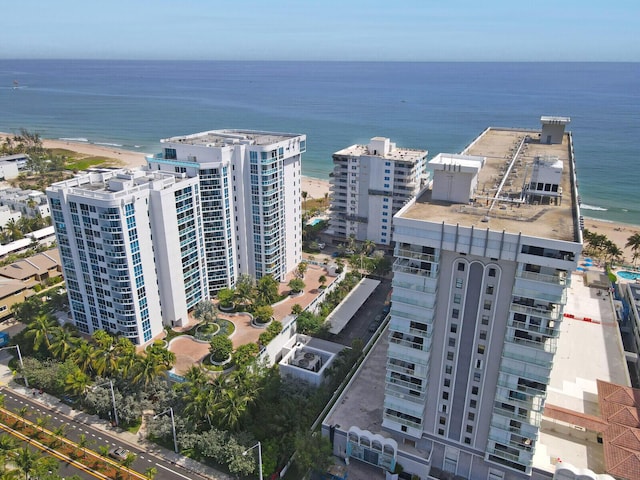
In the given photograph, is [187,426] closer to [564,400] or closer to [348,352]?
[348,352]

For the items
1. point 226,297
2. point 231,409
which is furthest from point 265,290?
point 231,409

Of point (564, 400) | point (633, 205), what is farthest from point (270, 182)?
point (633, 205)

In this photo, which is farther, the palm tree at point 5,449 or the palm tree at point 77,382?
the palm tree at point 77,382

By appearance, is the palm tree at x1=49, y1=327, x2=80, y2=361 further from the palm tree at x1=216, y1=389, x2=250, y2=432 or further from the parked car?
the palm tree at x1=216, y1=389, x2=250, y2=432

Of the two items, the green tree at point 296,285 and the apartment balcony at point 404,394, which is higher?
the apartment balcony at point 404,394

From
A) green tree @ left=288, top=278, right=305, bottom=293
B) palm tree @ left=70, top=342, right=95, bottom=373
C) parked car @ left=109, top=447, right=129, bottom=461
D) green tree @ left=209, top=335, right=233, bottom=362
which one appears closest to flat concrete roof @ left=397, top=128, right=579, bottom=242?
green tree @ left=209, top=335, right=233, bottom=362

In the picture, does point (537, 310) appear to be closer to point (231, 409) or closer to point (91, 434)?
point (231, 409)

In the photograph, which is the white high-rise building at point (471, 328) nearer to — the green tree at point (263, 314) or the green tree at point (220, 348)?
the green tree at point (220, 348)

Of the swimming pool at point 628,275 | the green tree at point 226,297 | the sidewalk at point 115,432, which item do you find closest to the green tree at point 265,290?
the green tree at point 226,297
